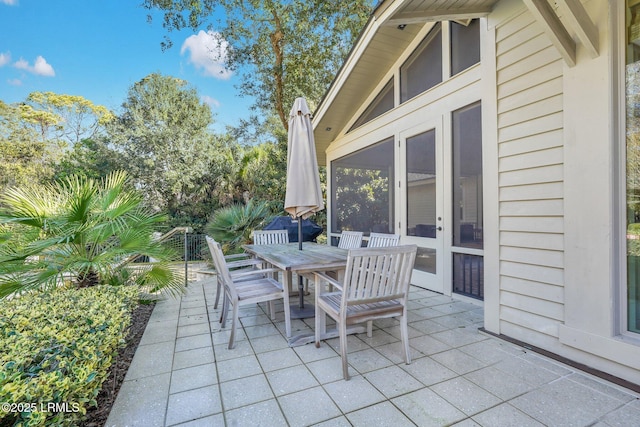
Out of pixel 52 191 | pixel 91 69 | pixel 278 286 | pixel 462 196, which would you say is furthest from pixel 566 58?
pixel 91 69

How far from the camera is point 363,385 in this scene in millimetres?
1980

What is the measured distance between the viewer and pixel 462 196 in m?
3.75

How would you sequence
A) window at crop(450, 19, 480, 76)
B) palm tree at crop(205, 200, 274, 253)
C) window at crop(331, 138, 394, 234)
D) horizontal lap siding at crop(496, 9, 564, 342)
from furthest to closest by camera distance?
palm tree at crop(205, 200, 274, 253) < window at crop(331, 138, 394, 234) < window at crop(450, 19, 480, 76) < horizontal lap siding at crop(496, 9, 564, 342)

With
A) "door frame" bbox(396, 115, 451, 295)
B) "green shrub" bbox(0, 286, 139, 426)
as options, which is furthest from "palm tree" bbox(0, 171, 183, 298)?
"door frame" bbox(396, 115, 451, 295)

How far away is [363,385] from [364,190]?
167 inches

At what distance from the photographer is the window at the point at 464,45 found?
3664 mm

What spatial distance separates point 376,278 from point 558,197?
1504mm

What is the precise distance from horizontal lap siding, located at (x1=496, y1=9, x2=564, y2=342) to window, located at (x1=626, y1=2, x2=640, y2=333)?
13.8 inches

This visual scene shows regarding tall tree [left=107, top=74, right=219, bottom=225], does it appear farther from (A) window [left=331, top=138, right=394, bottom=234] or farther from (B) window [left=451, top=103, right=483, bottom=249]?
(B) window [left=451, top=103, right=483, bottom=249]

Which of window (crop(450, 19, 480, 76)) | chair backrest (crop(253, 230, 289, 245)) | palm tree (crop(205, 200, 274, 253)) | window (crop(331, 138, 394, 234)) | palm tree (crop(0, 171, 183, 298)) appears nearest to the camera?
palm tree (crop(0, 171, 183, 298))

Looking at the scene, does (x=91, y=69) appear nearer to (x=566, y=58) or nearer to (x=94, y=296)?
(x=94, y=296)

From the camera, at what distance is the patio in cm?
167

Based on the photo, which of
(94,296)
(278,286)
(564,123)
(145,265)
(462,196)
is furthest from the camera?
(462,196)

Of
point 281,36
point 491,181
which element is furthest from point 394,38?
point 281,36
